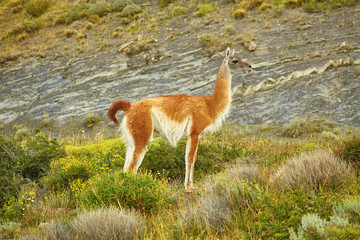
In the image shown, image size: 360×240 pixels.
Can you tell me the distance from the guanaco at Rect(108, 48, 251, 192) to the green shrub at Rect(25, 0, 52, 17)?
29.3 m

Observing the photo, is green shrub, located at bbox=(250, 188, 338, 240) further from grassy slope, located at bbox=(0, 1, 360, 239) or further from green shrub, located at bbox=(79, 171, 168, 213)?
green shrub, located at bbox=(79, 171, 168, 213)

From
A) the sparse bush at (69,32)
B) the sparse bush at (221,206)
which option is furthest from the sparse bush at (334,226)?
the sparse bush at (69,32)

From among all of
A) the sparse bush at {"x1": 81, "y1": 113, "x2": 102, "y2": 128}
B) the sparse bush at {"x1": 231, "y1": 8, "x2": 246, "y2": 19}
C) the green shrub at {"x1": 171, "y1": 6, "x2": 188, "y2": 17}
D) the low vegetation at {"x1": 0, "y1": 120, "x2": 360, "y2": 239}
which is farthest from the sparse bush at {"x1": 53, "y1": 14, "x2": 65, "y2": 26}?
the low vegetation at {"x1": 0, "y1": 120, "x2": 360, "y2": 239}

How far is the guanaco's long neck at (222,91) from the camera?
7.16 metres

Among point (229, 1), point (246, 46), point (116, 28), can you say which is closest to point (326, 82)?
point (246, 46)

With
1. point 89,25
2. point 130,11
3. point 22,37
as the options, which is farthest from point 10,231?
point 22,37

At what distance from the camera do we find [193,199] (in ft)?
17.2

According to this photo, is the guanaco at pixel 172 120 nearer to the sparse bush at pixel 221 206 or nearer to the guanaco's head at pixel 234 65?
the guanaco's head at pixel 234 65

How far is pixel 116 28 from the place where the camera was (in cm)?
2467

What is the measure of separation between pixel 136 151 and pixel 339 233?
404 centimetres

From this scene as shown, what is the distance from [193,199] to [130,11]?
77.2ft

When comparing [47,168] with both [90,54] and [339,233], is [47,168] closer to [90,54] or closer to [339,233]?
[339,233]

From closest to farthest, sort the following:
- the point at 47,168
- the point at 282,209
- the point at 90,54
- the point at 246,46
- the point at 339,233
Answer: the point at 339,233 < the point at 282,209 < the point at 47,168 < the point at 246,46 < the point at 90,54

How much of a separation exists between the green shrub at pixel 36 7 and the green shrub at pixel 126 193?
30.8 metres
